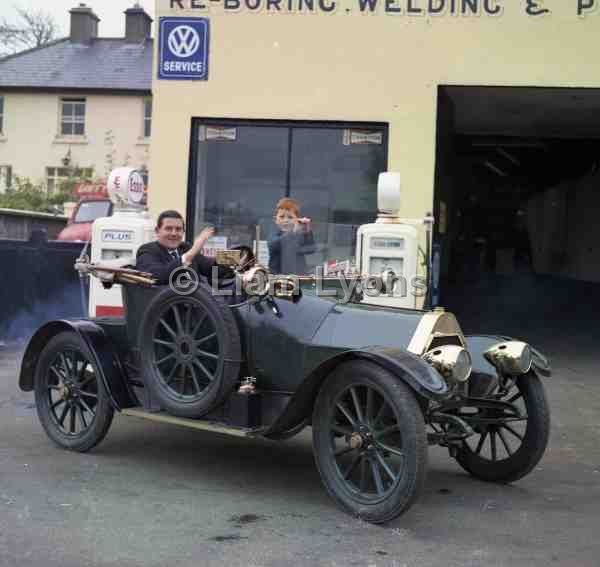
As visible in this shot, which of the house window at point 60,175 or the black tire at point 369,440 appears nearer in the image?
the black tire at point 369,440

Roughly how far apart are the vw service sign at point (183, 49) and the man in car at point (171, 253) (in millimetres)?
4616

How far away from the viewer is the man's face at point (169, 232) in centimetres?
552

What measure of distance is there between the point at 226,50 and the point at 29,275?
370 cm

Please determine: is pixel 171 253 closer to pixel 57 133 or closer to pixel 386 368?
pixel 386 368

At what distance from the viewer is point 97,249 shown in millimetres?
8164

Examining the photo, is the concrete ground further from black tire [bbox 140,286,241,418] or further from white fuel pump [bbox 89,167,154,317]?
white fuel pump [bbox 89,167,154,317]

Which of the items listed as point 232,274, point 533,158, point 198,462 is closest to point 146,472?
point 198,462

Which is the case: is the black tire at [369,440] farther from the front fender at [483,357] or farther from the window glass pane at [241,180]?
the window glass pane at [241,180]

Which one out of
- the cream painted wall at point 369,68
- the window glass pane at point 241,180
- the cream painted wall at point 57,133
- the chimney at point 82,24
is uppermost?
the chimney at point 82,24

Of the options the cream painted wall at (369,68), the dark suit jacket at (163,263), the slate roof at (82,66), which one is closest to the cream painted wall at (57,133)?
the slate roof at (82,66)

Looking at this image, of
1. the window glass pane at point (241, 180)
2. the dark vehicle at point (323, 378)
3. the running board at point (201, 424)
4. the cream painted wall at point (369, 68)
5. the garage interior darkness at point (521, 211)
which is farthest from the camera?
the garage interior darkness at point (521, 211)

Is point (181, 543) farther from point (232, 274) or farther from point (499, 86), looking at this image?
point (499, 86)

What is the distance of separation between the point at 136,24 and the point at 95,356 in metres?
33.5

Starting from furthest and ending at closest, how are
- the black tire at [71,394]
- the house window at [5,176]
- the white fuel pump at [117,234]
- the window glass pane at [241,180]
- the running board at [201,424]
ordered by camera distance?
the house window at [5,176]
the window glass pane at [241,180]
the white fuel pump at [117,234]
the black tire at [71,394]
the running board at [201,424]
